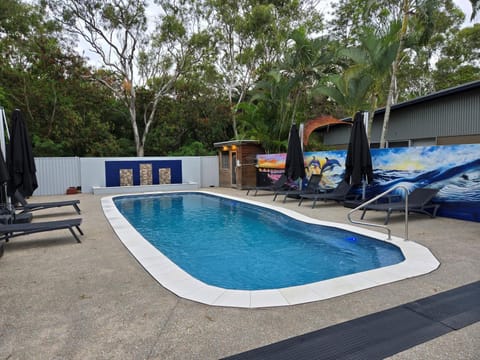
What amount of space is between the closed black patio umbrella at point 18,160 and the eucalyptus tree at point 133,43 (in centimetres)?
1431

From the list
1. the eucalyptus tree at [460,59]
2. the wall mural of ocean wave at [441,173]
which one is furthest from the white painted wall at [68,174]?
the eucalyptus tree at [460,59]

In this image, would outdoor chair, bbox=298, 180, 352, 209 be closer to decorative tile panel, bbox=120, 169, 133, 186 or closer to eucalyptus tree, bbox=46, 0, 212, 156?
decorative tile panel, bbox=120, 169, 133, 186

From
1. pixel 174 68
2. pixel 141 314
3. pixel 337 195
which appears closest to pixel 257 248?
pixel 141 314

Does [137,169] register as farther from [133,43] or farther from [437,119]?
[437,119]

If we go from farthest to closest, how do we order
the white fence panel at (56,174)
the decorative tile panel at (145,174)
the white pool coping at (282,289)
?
the decorative tile panel at (145,174)
the white fence panel at (56,174)
the white pool coping at (282,289)

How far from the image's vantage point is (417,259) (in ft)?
13.7

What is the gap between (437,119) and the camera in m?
12.7

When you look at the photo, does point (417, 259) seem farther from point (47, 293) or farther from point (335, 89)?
point (335, 89)

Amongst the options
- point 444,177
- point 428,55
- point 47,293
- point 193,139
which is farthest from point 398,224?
point 428,55

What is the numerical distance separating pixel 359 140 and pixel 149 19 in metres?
16.5

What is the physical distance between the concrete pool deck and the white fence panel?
10.8 metres

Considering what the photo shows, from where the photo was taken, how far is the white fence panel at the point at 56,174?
1384 cm

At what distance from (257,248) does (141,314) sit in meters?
3.27

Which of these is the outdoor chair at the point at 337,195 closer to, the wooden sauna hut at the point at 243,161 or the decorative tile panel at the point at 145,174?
the wooden sauna hut at the point at 243,161
